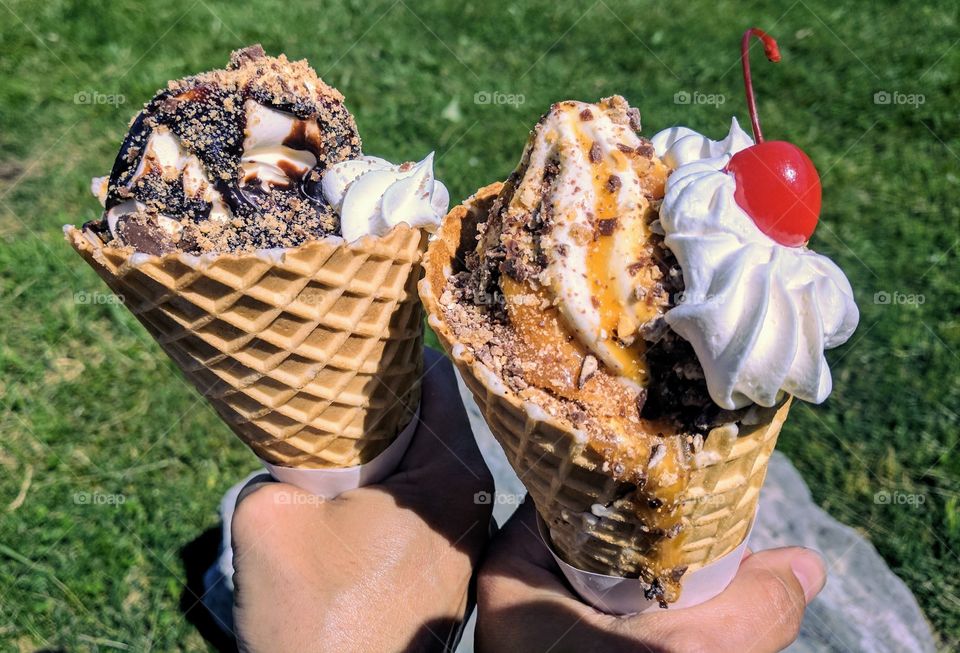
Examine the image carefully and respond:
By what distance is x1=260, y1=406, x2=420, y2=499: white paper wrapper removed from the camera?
2588 mm

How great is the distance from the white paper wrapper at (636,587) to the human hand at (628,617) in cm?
4

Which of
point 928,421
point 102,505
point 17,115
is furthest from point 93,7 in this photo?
point 928,421

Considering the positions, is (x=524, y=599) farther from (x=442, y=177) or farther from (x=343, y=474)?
(x=442, y=177)

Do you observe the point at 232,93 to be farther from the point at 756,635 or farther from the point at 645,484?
the point at 756,635

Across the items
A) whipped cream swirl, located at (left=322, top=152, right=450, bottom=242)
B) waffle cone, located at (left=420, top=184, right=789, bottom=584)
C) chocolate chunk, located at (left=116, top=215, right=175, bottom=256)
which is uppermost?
whipped cream swirl, located at (left=322, top=152, right=450, bottom=242)

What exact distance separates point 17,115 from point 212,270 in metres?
4.69

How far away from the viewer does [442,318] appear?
1.99 meters

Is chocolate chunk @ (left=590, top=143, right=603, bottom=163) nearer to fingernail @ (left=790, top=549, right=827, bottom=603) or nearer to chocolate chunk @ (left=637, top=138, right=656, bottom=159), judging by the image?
chocolate chunk @ (left=637, top=138, right=656, bottom=159)

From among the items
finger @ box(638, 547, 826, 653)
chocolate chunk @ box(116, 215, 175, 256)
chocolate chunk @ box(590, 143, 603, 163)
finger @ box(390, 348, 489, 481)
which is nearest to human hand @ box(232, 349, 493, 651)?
finger @ box(390, 348, 489, 481)

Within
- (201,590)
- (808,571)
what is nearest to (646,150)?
(808,571)

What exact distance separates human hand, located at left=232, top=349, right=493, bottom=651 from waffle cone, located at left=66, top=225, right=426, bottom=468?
198 millimetres

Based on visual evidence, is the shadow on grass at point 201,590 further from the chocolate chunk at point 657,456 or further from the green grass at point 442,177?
the chocolate chunk at point 657,456

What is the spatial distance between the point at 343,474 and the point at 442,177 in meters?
3.20

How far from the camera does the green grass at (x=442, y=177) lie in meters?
3.75
